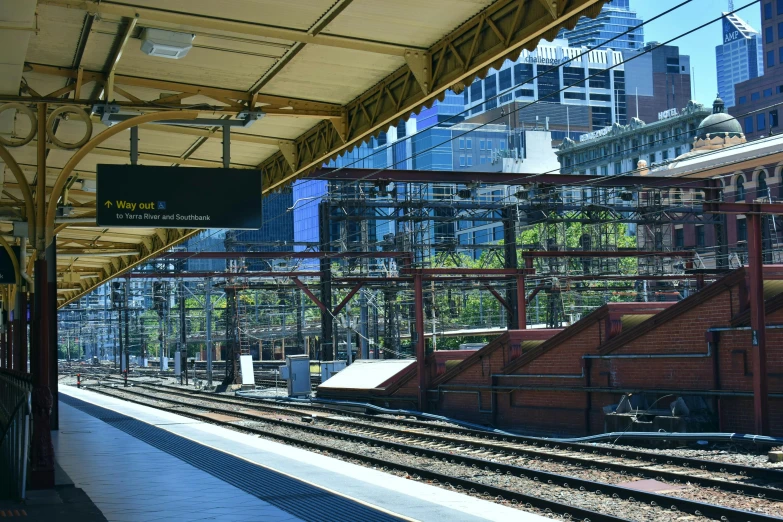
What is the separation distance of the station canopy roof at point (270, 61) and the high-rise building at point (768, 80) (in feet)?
303

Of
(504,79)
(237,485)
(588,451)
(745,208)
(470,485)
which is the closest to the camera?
(237,485)

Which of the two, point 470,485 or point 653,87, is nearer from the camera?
point 470,485

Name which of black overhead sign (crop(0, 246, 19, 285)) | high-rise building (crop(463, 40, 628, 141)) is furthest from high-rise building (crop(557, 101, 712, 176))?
black overhead sign (crop(0, 246, 19, 285))

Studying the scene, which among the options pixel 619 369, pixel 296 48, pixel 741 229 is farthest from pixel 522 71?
pixel 296 48

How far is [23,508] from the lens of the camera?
34.1 ft

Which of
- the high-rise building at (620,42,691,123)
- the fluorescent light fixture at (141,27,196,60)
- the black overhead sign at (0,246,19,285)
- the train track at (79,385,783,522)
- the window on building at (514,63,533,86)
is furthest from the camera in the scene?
the window on building at (514,63,533,86)

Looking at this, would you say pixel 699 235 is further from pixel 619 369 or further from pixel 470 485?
pixel 470 485

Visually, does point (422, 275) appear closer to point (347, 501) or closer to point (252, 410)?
point (252, 410)

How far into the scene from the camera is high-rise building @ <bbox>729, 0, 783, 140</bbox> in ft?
329

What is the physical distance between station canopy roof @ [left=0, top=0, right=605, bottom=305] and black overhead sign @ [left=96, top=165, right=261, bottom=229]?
86 cm

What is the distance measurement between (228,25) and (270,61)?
141 centimetres

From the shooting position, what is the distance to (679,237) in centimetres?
8400

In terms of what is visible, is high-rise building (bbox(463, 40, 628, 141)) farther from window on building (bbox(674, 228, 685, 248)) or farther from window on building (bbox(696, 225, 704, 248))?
window on building (bbox(696, 225, 704, 248))

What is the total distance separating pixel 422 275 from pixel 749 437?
14256mm
